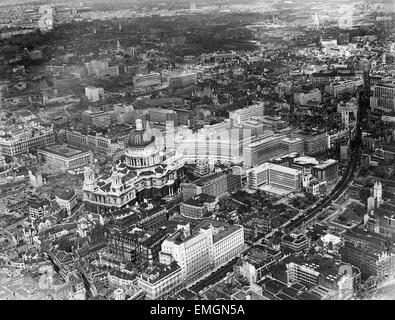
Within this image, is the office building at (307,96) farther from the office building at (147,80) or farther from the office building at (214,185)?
the office building at (214,185)

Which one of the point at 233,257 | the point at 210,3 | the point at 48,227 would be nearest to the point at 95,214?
the point at 48,227

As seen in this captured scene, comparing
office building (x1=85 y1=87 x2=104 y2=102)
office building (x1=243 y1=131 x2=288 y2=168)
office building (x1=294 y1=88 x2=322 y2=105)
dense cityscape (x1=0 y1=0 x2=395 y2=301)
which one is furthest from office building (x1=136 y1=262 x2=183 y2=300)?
office building (x1=85 y1=87 x2=104 y2=102)

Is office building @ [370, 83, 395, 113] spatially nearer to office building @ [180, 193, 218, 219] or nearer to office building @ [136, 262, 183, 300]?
office building @ [180, 193, 218, 219]

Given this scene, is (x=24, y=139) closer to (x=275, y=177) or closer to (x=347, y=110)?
(x=275, y=177)

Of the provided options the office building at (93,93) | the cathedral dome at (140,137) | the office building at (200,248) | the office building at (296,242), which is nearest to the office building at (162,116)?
the cathedral dome at (140,137)
